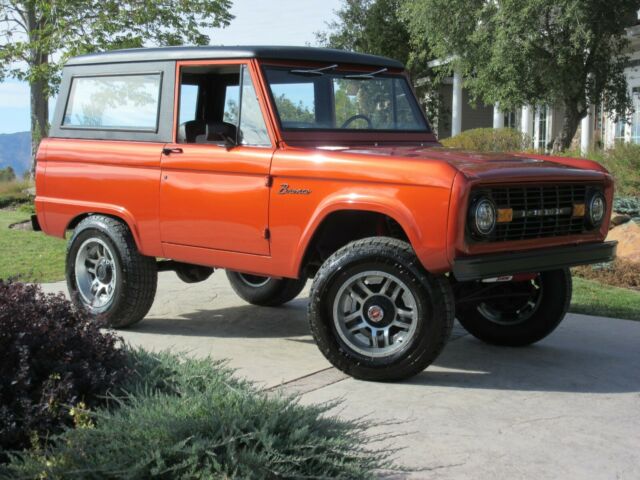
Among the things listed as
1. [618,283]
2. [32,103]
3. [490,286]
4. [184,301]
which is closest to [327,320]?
[490,286]

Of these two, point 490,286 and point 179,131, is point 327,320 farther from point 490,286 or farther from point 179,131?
point 179,131

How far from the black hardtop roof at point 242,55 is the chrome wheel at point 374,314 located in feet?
5.98

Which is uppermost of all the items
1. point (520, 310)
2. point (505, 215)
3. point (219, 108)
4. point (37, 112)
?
point (37, 112)

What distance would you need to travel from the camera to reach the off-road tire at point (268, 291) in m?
7.59

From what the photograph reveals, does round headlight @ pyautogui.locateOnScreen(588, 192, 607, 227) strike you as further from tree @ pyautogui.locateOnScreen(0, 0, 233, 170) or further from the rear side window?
tree @ pyautogui.locateOnScreen(0, 0, 233, 170)

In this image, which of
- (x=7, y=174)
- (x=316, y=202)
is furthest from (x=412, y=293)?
(x=7, y=174)

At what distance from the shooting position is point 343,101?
641cm

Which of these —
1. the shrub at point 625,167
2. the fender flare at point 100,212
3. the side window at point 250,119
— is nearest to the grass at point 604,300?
the side window at point 250,119

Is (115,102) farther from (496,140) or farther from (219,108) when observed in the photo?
(496,140)

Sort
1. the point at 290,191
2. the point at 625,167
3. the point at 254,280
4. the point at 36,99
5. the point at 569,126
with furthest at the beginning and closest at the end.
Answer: the point at 36,99 < the point at 569,126 < the point at 625,167 < the point at 254,280 < the point at 290,191

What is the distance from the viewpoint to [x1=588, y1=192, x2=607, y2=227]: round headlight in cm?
567

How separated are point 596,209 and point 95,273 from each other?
3.82 meters

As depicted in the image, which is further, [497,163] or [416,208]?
[497,163]

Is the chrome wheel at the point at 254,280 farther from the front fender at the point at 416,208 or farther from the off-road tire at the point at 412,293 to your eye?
the front fender at the point at 416,208
